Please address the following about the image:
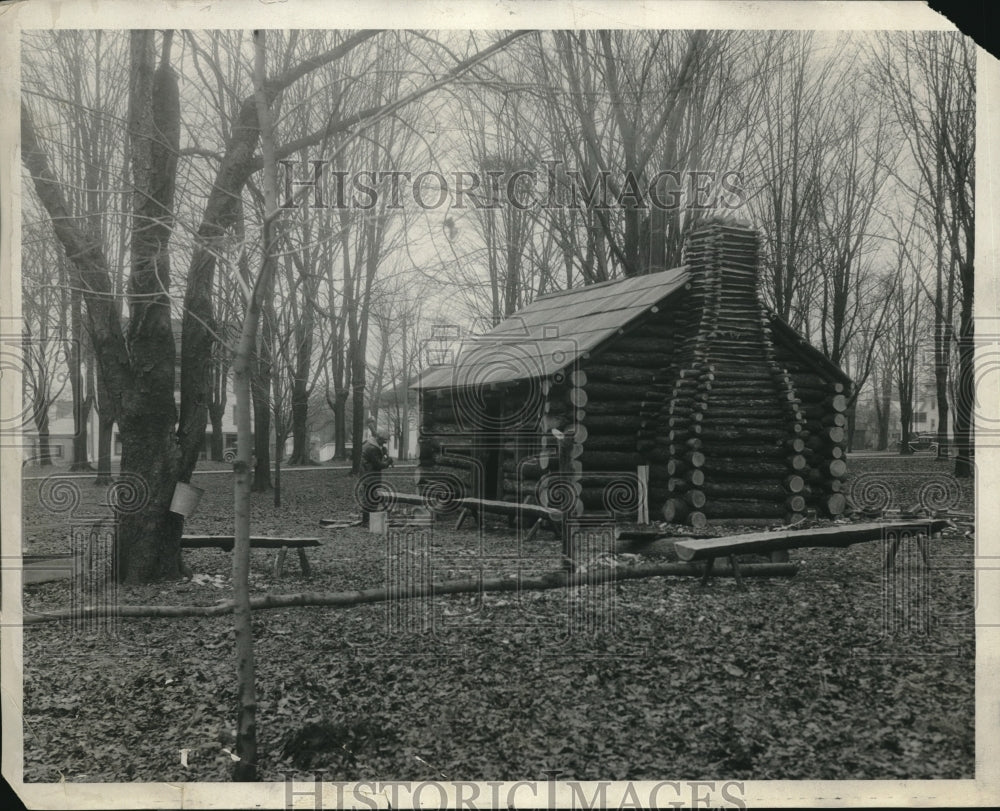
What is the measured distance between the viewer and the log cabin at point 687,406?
10727mm

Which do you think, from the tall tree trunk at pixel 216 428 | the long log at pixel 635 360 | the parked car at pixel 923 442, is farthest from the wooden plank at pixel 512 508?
the tall tree trunk at pixel 216 428

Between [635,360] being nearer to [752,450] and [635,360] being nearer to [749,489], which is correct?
[752,450]

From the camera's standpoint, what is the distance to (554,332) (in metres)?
12.1

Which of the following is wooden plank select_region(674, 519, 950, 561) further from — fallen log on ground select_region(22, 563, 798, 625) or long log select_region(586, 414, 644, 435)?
long log select_region(586, 414, 644, 435)

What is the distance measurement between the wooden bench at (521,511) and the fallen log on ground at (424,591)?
231 cm

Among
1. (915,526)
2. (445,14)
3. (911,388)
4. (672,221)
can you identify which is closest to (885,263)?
(911,388)

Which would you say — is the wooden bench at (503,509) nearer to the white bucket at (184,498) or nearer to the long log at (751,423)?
the long log at (751,423)

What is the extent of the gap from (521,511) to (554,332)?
318 cm

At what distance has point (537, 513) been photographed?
9.73 meters

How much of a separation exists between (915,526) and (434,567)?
4532 mm

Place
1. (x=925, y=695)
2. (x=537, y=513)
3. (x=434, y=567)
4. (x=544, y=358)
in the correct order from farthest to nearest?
(x=544, y=358), (x=537, y=513), (x=434, y=567), (x=925, y=695)

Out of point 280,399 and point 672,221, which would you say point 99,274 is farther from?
point 672,221

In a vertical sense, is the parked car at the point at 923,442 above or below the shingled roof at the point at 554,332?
below

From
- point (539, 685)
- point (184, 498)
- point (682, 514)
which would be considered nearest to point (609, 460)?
point (682, 514)
